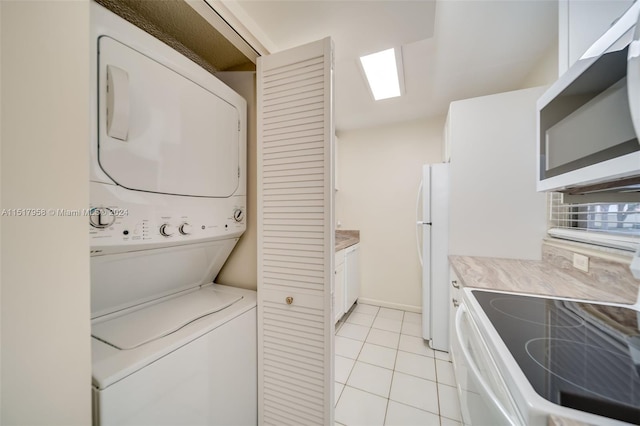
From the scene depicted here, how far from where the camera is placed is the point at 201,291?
126 cm

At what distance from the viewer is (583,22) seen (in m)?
0.98

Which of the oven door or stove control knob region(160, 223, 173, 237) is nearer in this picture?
the oven door

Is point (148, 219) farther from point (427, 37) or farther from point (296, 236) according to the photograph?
point (427, 37)

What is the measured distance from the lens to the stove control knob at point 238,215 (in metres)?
1.19

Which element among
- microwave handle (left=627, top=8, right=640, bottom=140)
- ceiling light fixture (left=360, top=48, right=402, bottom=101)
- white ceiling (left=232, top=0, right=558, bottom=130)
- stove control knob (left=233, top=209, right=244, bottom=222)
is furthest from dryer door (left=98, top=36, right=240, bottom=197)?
microwave handle (left=627, top=8, right=640, bottom=140)

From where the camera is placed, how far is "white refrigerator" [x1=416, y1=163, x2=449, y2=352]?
2061 millimetres

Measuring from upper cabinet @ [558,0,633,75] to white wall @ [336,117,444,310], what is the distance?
5.88ft

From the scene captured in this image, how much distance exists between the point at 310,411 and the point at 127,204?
1197 mm

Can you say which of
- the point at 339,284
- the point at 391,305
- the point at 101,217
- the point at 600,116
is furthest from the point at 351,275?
the point at 101,217

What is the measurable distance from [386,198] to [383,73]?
5.15 feet

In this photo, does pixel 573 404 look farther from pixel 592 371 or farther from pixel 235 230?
pixel 235 230

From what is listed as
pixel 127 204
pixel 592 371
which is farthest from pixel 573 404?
pixel 127 204

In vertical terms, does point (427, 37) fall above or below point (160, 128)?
above

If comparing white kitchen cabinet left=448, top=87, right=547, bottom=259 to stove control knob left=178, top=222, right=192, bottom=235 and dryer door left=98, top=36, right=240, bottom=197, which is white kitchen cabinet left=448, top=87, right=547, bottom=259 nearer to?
dryer door left=98, top=36, right=240, bottom=197
